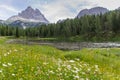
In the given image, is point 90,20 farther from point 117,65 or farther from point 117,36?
point 117,65

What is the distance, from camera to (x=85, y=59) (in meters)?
24.0

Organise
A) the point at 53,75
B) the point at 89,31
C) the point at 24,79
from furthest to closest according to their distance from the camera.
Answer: the point at 89,31 < the point at 53,75 < the point at 24,79

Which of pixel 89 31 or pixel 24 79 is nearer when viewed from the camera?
pixel 24 79

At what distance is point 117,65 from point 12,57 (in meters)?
11.5

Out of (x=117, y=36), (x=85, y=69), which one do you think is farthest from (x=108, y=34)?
(x=85, y=69)

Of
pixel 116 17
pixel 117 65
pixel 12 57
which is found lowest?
pixel 117 65

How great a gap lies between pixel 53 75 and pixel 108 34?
445ft

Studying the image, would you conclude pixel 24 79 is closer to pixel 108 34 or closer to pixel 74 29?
pixel 108 34

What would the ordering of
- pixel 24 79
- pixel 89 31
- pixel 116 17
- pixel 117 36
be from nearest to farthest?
pixel 24 79 → pixel 117 36 → pixel 116 17 → pixel 89 31

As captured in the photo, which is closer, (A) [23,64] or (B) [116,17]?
(A) [23,64]

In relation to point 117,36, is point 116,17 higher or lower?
higher

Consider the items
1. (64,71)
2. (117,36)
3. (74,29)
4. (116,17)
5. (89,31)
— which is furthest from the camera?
(74,29)

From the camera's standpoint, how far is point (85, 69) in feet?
46.8

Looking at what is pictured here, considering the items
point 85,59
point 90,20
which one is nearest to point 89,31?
point 90,20
